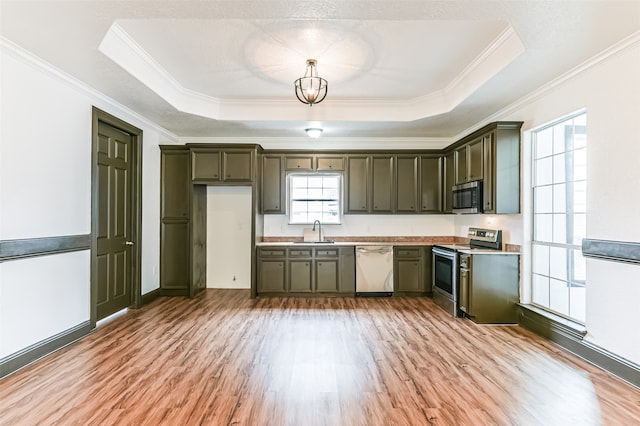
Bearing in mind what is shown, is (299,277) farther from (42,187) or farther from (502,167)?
(42,187)

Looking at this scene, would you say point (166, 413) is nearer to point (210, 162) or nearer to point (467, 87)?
point (210, 162)

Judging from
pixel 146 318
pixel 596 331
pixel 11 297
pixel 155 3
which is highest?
pixel 155 3

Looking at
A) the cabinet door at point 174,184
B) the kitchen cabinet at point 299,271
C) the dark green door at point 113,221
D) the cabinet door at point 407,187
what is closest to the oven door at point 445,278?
the cabinet door at point 407,187

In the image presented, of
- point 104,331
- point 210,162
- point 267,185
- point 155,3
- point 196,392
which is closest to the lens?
point 155,3

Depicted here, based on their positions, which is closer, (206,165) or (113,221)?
(113,221)

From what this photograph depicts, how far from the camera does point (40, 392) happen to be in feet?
7.94

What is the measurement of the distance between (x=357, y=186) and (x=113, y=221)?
11.9 ft

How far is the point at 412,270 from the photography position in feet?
17.3

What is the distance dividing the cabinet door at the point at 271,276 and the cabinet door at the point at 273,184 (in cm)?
88

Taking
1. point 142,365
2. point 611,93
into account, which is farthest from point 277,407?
point 611,93

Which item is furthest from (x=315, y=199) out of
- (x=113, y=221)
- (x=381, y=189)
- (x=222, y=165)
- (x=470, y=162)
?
(x=113, y=221)

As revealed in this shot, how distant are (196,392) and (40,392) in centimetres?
116

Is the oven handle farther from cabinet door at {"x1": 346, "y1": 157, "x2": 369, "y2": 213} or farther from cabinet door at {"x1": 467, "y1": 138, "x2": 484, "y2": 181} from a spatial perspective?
cabinet door at {"x1": 346, "y1": 157, "x2": 369, "y2": 213}

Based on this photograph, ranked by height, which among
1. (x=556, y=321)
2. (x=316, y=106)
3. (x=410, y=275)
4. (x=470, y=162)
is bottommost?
(x=556, y=321)
